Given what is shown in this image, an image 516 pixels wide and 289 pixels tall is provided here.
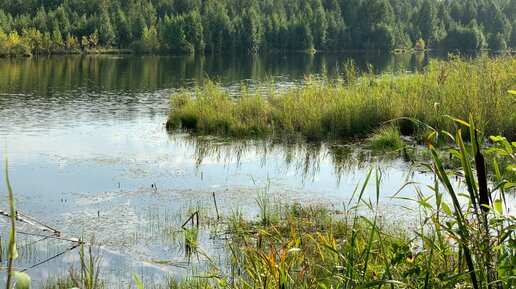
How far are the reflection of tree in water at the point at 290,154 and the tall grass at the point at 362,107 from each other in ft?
2.50

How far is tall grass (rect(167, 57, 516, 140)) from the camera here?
11.9 metres

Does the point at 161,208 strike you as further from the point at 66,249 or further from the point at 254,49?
the point at 254,49

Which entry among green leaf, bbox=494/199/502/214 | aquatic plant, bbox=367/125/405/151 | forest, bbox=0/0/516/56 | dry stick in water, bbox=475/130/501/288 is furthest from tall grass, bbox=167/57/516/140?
forest, bbox=0/0/516/56

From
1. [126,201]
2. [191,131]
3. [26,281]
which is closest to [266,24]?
[191,131]

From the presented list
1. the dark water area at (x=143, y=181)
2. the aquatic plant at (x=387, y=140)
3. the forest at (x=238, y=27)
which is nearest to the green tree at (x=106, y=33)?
the forest at (x=238, y=27)

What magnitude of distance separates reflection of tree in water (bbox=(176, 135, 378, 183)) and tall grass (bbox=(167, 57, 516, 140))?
76cm

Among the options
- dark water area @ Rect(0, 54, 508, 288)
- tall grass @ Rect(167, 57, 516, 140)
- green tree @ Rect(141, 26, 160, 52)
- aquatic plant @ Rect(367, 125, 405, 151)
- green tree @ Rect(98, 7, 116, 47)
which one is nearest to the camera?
dark water area @ Rect(0, 54, 508, 288)

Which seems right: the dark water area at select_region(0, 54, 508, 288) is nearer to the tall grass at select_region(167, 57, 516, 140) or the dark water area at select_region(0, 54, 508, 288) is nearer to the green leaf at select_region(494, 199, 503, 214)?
the tall grass at select_region(167, 57, 516, 140)

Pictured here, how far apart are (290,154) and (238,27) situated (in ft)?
240

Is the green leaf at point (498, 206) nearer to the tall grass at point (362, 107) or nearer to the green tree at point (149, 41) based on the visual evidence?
the tall grass at point (362, 107)

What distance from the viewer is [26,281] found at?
0.98 m

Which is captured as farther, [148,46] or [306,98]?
[148,46]

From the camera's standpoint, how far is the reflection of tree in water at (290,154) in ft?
37.2

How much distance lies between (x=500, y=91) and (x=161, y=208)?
22.8 ft
